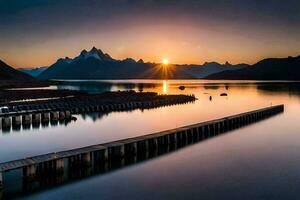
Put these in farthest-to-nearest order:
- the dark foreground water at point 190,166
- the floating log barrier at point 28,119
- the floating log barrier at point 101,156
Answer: the floating log barrier at point 28,119, the floating log barrier at point 101,156, the dark foreground water at point 190,166

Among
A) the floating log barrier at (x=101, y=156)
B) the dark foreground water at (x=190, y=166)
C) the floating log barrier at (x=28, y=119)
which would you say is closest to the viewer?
the dark foreground water at (x=190, y=166)

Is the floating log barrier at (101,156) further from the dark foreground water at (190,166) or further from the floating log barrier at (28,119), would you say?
the floating log barrier at (28,119)

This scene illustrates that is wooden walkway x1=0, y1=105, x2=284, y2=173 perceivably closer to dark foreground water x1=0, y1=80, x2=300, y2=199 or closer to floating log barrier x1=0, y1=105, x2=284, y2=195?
floating log barrier x1=0, y1=105, x2=284, y2=195

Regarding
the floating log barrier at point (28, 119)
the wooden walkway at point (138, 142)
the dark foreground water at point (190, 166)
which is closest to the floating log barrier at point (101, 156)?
the wooden walkway at point (138, 142)

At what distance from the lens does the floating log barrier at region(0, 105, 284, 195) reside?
942 inches

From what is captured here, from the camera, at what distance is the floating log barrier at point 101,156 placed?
23.9 meters

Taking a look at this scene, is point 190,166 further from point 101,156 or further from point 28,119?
point 28,119

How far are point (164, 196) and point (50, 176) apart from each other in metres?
8.12

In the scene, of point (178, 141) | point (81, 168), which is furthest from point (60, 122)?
point (81, 168)

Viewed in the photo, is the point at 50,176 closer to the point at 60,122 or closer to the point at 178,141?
the point at 178,141

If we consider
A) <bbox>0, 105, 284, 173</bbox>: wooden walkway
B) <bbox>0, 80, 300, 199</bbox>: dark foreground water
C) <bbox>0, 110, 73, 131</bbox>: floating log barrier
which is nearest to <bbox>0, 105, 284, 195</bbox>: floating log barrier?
<bbox>0, 105, 284, 173</bbox>: wooden walkway

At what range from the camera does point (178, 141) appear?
37.2 m

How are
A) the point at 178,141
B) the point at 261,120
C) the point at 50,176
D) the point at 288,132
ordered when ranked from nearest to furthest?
the point at 50,176
the point at 178,141
the point at 288,132
the point at 261,120

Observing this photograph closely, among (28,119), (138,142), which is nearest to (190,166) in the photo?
(138,142)
